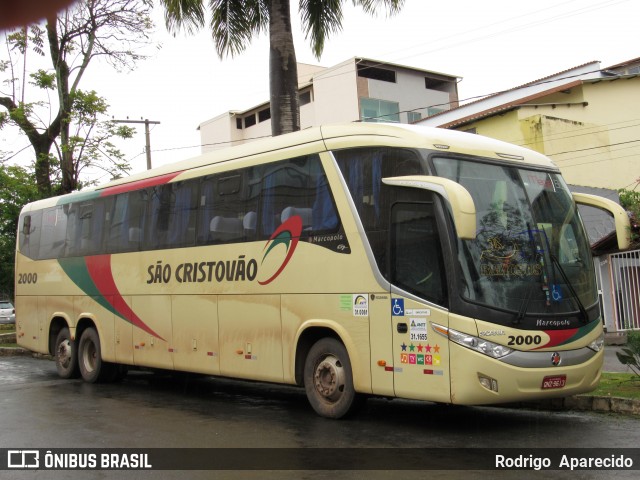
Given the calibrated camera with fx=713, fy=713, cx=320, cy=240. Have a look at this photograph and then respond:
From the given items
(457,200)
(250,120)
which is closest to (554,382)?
(457,200)

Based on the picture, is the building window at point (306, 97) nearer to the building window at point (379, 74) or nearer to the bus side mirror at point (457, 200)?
the building window at point (379, 74)

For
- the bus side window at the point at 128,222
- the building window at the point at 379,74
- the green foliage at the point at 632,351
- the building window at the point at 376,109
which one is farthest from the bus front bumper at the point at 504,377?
the building window at the point at 379,74

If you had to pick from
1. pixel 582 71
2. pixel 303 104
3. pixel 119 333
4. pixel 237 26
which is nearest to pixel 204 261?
pixel 119 333

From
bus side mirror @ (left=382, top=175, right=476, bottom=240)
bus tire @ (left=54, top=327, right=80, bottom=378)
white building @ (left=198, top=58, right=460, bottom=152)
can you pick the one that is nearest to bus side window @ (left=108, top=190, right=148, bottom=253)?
bus tire @ (left=54, top=327, right=80, bottom=378)

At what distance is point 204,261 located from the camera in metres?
11.2

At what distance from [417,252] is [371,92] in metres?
37.3

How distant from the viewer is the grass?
362 inches

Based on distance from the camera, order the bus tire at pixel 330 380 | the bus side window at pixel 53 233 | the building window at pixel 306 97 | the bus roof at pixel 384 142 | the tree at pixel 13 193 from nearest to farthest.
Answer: the bus roof at pixel 384 142
the bus tire at pixel 330 380
the bus side window at pixel 53 233
the tree at pixel 13 193
the building window at pixel 306 97

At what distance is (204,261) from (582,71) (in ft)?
85.0

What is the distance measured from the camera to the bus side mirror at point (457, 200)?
7.10 meters

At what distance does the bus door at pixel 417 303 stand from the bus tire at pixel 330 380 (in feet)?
2.73

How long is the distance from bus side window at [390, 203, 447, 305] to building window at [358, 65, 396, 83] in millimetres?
37394

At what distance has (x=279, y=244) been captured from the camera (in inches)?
388

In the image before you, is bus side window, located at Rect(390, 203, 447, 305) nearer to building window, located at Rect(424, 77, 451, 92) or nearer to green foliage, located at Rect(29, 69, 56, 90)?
green foliage, located at Rect(29, 69, 56, 90)
